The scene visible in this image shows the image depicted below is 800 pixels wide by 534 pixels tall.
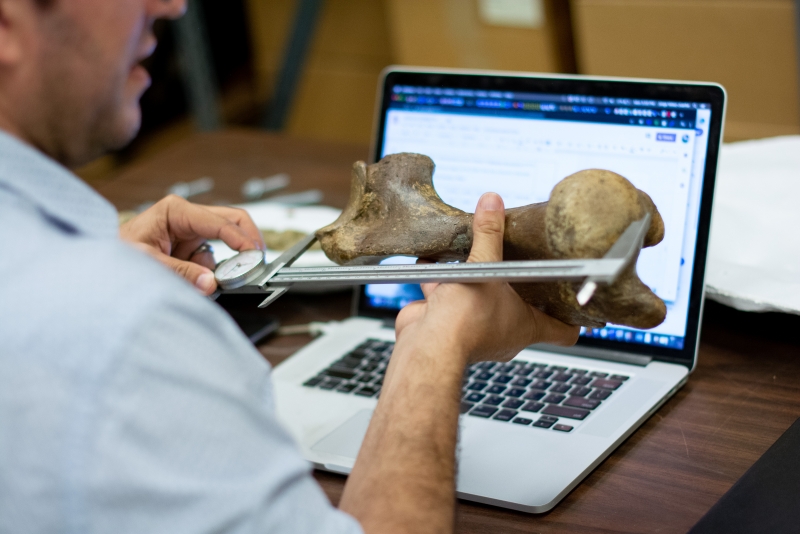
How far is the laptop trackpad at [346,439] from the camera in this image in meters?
0.79

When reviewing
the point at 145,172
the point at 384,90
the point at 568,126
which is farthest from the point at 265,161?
the point at 568,126

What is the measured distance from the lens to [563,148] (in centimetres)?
95

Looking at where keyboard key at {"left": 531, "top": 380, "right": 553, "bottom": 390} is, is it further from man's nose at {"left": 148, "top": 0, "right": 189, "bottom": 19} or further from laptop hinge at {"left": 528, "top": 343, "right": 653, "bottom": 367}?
man's nose at {"left": 148, "top": 0, "right": 189, "bottom": 19}

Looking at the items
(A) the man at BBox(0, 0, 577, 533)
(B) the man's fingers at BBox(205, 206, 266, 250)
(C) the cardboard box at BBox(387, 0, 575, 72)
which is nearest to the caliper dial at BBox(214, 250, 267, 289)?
(B) the man's fingers at BBox(205, 206, 266, 250)

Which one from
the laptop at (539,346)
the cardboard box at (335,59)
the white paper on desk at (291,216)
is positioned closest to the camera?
the laptop at (539,346)

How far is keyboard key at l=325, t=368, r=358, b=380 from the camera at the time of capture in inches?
36.9

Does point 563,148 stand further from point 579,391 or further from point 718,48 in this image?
point 718,48

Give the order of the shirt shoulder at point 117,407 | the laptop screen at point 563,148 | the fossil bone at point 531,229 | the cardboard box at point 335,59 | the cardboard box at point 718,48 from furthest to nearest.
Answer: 1. the cardboard box at point 335,59
2. the cardboard box at point 718,48
3. the laptop screen at point 563,148
4. the fossil bone at point 531,229
5. the shirt shoulder at point 117,407

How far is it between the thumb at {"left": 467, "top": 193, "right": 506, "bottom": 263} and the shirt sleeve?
0.25 meters

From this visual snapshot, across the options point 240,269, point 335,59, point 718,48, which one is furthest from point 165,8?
point 335,59

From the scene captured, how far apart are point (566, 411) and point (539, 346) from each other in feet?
0.51

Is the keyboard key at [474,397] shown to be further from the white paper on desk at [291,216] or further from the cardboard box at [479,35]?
the cardboard box at [479,35]

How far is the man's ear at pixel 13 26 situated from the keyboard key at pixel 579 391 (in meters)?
0.61

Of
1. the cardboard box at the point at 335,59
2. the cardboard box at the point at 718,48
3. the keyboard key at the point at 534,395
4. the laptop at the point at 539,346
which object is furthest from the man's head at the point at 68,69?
the cardboard box at the point at 335,59
